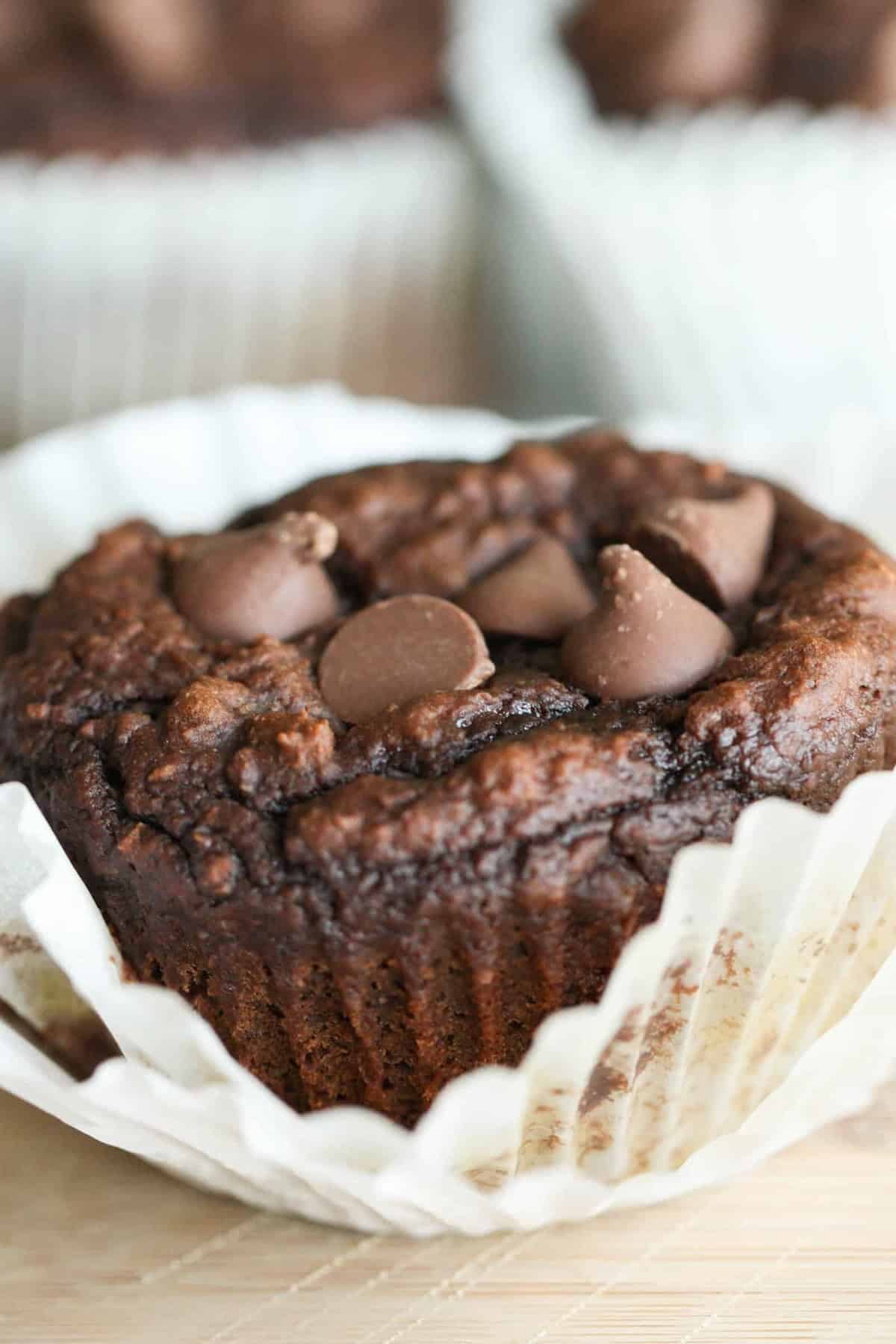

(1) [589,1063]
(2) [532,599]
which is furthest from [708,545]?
(1) [589,1063]

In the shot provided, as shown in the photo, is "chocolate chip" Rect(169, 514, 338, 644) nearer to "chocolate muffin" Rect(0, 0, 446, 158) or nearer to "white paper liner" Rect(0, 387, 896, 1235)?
"white paper liner" Rect(0, 387, 896, 1235)

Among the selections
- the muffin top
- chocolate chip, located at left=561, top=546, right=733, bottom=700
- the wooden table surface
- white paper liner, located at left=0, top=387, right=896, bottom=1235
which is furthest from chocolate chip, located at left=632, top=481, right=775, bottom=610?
the wooden table surface

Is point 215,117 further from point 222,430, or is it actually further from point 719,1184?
point 719,1184

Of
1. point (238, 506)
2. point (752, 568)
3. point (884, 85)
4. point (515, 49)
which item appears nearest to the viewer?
point (752, 568)

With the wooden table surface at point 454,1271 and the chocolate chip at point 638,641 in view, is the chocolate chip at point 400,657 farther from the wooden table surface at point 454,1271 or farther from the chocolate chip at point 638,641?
the wooden table surface at point 454,1271

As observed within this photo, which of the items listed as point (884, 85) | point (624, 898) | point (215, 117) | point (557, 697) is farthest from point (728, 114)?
point (624, 898)

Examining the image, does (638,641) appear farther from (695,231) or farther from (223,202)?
(223,202)
